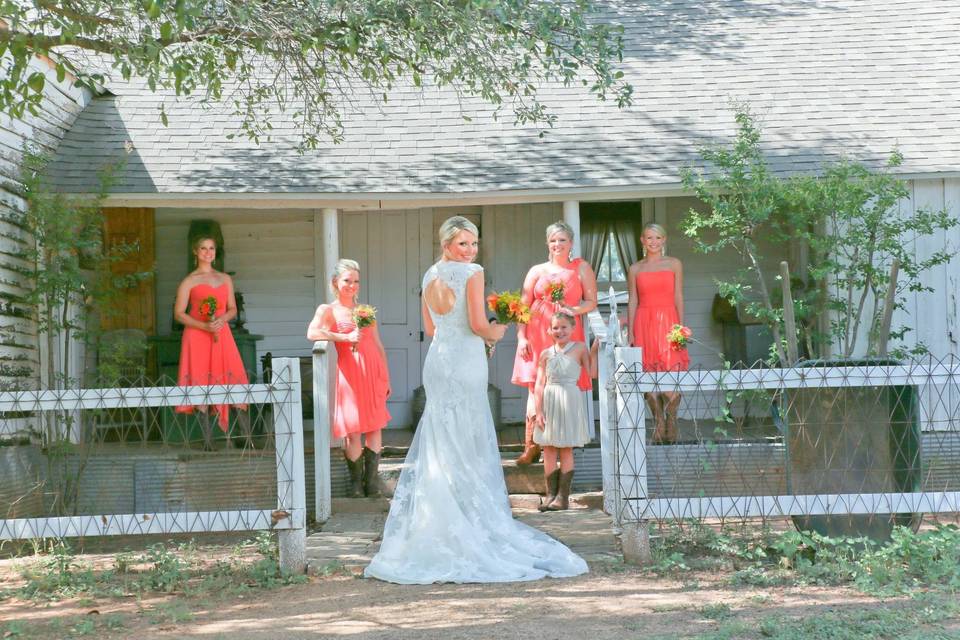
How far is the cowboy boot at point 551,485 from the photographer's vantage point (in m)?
8.27

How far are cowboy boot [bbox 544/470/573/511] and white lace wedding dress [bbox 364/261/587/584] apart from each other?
54.6 inches

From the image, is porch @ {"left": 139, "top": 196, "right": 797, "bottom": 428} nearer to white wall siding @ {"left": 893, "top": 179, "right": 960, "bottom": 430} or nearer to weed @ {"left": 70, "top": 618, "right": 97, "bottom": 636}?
white wall siding @ {"left": 893, "top": 179, "right": 960, "bottom": 430}

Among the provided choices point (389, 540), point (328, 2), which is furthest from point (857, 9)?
point (389, 540)

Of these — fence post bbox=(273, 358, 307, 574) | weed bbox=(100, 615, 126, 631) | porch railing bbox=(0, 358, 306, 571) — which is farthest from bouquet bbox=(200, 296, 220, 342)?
weed bbox=(100, 615, 126, 631)

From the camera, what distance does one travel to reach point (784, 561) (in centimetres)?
642

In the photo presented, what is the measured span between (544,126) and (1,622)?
7.38m

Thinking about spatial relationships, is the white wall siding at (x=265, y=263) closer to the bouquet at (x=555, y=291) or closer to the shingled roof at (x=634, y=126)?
the shingled roof at (x=634, y=126)

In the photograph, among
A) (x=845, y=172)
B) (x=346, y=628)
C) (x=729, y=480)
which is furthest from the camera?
(x=845, y=172)

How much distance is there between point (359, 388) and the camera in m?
8.52

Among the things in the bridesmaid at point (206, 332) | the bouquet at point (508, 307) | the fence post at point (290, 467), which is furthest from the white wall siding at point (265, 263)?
the fence post at point (290, 467)

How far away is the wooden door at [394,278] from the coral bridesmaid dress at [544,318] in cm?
376

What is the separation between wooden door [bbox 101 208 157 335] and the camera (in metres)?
11.7

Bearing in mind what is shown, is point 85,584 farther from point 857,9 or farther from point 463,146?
point 857,9

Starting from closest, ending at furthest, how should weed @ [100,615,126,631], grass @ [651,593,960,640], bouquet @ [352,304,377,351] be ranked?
grass @ [651,593,960,640], weed @ [100,615,126,631], bouquet @ [352,304,377,351]
